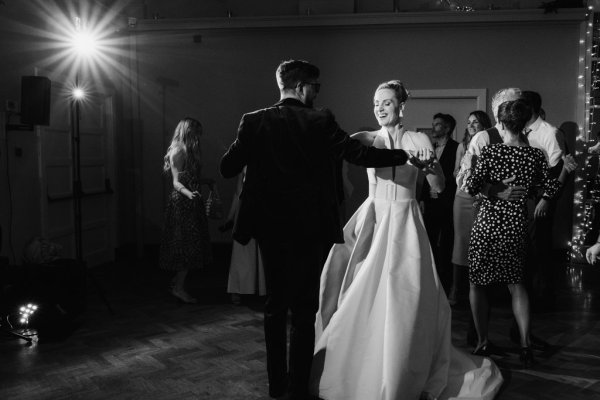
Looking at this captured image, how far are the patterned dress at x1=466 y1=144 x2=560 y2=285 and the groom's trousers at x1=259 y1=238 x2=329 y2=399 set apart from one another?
104 centimetres

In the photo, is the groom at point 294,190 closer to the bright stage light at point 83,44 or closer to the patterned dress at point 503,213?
the patterned dress at point 503,213

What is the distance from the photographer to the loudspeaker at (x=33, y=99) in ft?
15.2

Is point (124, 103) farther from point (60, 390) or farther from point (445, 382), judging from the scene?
point (445, 382)

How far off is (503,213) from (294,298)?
50.4 inches

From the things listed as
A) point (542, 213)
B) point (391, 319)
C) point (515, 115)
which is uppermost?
point (515, 115)

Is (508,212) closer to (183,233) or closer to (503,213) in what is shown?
(503,213)

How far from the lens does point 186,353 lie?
135 inches

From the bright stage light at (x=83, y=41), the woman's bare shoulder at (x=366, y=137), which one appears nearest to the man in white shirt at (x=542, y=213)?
the woman's bare shoulder at (x=366, y=137)

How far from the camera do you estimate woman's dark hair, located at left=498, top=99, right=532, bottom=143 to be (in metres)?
3.01

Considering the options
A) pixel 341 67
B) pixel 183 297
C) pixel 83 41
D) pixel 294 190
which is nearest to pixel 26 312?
pixel 183 297

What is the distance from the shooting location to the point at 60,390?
9.45 ft

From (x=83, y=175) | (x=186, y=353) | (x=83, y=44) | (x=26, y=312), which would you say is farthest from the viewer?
(x=83, y=175)

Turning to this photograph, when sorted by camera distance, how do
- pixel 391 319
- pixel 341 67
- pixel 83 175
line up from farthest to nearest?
pixel 341 67
pixel 83 175
pixel 391 319

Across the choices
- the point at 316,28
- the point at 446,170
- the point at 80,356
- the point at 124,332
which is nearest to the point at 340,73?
the point at 316,28
